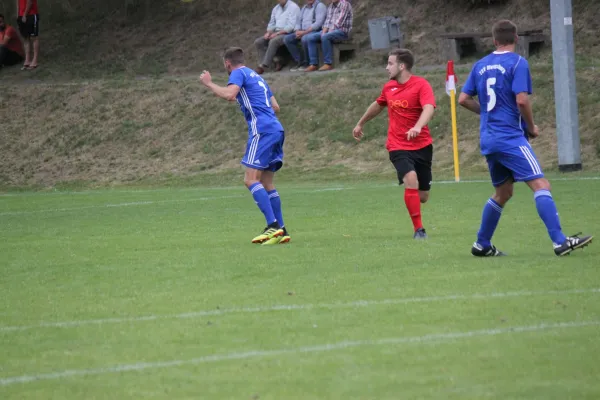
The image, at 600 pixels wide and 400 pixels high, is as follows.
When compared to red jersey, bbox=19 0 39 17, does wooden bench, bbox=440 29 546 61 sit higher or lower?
lower

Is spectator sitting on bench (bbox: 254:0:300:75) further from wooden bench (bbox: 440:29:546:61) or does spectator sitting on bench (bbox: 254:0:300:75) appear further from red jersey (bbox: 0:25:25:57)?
red jersey (bbox: 0:25:25:57)

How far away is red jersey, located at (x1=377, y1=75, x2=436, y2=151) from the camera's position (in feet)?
37.4

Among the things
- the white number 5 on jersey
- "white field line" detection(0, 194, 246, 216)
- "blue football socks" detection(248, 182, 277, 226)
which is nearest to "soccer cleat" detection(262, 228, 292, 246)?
"blue football socks" detection(248, 182, 277, 226)

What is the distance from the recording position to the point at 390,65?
11398 millimetres

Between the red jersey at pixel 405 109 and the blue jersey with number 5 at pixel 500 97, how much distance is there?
1.76 metres

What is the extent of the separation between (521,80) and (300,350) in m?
3.76

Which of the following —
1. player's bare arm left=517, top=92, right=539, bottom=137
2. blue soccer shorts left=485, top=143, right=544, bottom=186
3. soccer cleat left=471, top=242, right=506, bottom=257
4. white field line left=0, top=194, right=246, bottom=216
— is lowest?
white field line left=0, top=194, right=246, bottom=216

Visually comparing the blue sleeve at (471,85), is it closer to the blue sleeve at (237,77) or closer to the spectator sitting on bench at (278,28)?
the blue sleeve at (237,77)

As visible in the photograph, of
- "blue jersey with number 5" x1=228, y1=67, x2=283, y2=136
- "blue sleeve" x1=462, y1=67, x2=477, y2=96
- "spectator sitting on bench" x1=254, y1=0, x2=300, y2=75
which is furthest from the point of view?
"spectator sitting on bench" x1=254, y1=0, x2=300, y2=75

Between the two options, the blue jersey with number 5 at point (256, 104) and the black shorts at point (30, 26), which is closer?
the blue jersey with number 5 at point (256, 104)

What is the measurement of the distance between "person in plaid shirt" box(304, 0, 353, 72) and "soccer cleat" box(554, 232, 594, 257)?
16401 mm

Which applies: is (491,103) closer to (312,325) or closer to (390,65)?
(390,65)

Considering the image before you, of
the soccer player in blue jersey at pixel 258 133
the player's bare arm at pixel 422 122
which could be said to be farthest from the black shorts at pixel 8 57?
the player's bare arm at pixel 422 122

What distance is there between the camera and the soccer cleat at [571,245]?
9.35 metres
